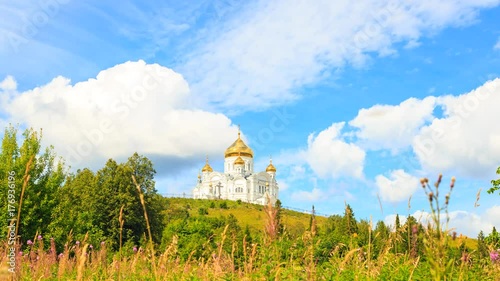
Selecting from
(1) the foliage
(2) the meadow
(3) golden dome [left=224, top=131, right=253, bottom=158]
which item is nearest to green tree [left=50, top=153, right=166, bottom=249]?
(2) the meadow

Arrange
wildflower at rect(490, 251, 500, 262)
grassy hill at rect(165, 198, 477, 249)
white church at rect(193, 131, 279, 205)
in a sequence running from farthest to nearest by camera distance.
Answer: white church at rect(193, 131, 279, 205)
grassy hill at rect(165, 198, 477, 249)
wildflower at rect(490, 251, 500, 262)

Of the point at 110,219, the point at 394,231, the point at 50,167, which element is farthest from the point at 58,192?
the point at 394,231

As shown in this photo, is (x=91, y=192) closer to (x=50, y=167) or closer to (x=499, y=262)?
(x=50, y=167)

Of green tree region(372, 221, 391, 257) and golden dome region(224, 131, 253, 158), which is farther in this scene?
golden dome region(224, 131, 253, 158)

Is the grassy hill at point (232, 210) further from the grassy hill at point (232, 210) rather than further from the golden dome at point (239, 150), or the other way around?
the golden dome at point (239, 150)

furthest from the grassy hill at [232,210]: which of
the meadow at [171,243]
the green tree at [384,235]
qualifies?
the green tree at [384,235]

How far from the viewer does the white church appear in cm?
11144

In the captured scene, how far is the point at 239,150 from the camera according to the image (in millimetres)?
115250

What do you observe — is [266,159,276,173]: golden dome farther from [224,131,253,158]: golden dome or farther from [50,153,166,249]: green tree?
[50,153,166,249]: green tree

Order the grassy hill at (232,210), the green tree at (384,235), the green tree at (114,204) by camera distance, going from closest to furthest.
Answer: the green tree at (384,235) → the green tree at (114,204) → the grassy hill at (232,210)

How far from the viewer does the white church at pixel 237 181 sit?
11144 centimetres

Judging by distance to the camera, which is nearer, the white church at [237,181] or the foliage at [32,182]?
the foliage at [32,182]

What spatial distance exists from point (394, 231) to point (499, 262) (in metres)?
1.78

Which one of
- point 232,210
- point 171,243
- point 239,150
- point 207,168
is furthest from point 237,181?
point 171,243
